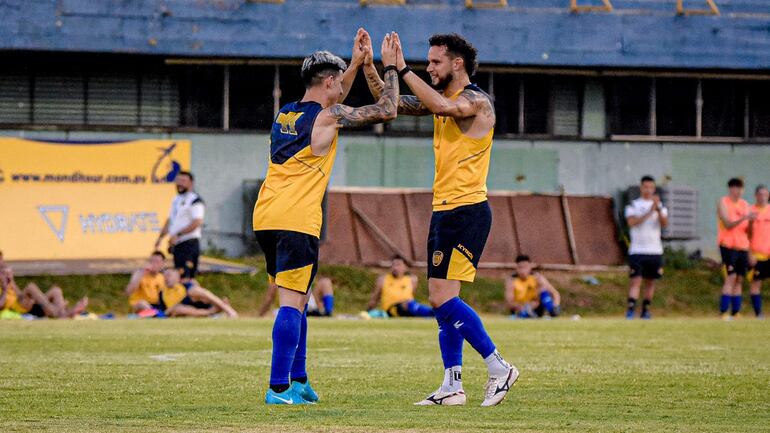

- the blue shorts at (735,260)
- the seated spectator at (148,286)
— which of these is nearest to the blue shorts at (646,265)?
the blue shorts at (735,260)

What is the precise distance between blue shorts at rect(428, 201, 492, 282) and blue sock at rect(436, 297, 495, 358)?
0.63 feet

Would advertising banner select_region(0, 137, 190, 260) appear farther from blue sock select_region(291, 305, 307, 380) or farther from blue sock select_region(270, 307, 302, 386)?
blue sock select_region(270, 307, 302, 386)

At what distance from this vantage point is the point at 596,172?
118 feet

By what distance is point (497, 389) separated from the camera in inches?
365

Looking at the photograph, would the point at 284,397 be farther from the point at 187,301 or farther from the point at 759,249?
the point at 759,249

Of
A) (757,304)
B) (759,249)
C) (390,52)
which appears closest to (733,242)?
(759,249)

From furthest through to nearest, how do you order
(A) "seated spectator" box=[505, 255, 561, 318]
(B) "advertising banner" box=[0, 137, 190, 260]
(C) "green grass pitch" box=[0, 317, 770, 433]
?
(B) "advertising banner" box=[0, 137, 190, 260], (A) "seated spectator" box=[505, 255, 561, 318], (C) "green grass pitch" box=[0, 317, 770, 433]

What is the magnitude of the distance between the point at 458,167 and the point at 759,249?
56.7ft

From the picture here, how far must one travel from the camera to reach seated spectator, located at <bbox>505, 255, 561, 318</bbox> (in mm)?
26031

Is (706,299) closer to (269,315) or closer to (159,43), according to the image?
(269,315)

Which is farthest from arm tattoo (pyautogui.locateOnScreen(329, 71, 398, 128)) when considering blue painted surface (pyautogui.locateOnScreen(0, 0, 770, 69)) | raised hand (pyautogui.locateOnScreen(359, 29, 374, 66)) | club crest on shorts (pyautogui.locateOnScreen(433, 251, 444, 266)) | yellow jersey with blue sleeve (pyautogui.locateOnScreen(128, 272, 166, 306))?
blue painted surface (pyautogui.locateOnScreen(0, 0, 770, 69))

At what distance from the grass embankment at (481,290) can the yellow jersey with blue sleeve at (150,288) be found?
2.96m

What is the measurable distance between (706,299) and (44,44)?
50.4 ft

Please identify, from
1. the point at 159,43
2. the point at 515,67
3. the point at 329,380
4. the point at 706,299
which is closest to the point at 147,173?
the point at 159,43
